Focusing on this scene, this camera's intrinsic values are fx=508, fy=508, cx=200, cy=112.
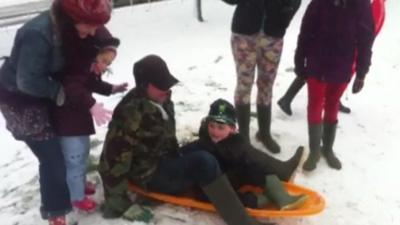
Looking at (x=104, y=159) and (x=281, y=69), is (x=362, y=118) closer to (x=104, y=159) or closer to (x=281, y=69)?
(x=281, y=69)

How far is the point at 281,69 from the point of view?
6152 millimetres

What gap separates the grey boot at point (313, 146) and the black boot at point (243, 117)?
19.8 inches

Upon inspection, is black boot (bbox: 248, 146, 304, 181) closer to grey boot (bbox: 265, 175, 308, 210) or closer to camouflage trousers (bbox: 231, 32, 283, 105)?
grey boot (bbox: 265, 175, 308, 210)

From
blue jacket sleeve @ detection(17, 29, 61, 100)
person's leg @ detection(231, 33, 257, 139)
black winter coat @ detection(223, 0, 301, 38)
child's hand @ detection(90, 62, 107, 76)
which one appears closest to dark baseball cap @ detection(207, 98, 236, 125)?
person's leg @ detection(231, 33, 257, 139)

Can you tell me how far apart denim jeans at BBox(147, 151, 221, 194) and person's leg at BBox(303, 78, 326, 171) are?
1103 millimetres

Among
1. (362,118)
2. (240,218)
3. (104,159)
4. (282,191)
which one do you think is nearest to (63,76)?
(104,159)

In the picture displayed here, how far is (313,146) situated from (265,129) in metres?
0.44

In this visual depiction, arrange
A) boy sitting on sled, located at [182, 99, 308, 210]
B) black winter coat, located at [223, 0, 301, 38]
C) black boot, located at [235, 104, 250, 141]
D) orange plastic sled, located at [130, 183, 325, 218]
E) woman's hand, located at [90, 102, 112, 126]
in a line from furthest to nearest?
1. black boot, located at [235, 104, 250, 141]
2. black winter coat, located at [223, 0, 301, 38]
3. boy sitting on sled, located at [182, 99, 308, 210]
4. orange plastic sled, located at [130, 183, 325, 218]
5. woman's hand, located at [90, 102, 112, 126]

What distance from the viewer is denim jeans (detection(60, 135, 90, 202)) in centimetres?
306

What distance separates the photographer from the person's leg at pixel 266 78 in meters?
3.84

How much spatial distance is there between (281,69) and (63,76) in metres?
3.74

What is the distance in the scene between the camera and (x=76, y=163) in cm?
314

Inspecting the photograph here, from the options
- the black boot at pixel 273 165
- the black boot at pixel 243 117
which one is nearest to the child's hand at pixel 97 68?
the black boot at pixel 273 165

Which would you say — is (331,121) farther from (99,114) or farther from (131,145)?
(99,114)
